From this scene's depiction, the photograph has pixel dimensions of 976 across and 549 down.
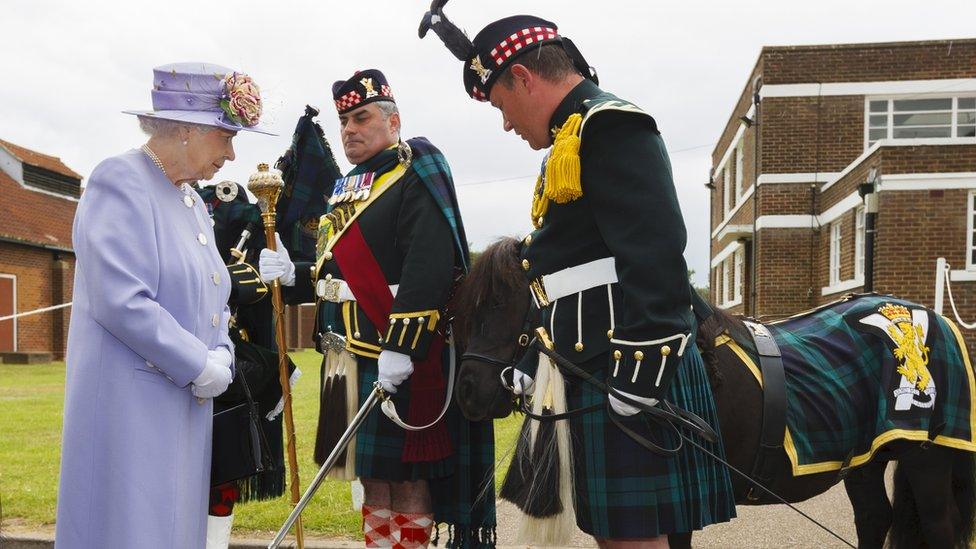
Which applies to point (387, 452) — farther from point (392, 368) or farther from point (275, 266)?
point (275, 266)

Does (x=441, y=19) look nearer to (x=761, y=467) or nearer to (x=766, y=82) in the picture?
(x=761, y=467)

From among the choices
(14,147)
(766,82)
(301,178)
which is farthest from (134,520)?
(14,147)

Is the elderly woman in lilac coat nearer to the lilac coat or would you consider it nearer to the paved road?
the lilac coat

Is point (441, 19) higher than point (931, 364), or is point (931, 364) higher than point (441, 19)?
point (441, 19)

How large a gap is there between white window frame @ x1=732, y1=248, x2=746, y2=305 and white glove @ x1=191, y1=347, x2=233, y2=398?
86.7 feet

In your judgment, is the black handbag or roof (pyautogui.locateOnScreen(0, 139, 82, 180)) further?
roof (pyautogui.locateOnScreen(0, 139, 82, 180))

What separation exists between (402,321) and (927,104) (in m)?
23.2

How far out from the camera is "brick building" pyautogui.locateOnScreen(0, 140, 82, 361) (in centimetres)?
2556

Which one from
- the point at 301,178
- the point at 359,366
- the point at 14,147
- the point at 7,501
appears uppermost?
the point at 14,147

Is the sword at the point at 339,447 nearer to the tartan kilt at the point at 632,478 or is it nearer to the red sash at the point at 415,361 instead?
the red sash at the point at 415,361

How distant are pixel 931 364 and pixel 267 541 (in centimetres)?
376

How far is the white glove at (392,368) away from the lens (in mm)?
3295

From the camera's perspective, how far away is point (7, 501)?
18.4 feet

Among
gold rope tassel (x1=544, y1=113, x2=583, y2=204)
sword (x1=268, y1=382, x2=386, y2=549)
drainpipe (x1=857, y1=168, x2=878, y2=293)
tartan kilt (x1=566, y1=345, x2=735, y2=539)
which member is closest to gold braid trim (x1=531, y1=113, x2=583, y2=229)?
gold rope tassel (x1=544, y1=113, x2=583, y2=204)
